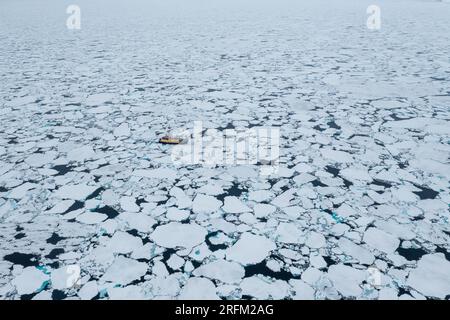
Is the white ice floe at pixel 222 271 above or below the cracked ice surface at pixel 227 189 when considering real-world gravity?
below

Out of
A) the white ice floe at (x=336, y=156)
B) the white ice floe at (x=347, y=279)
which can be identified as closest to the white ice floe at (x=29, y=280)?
the white ice floe at (x=347, y=279)

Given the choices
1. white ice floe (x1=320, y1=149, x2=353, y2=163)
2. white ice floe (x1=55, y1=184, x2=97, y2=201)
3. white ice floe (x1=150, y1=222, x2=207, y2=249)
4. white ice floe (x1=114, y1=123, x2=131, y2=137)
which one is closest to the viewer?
white ice floe (x1=150, y1=222, x2=207, y2=249)

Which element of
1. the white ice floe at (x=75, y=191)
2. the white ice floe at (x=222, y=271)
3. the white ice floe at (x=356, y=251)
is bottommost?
the white ice floe at (x=222, y=271)

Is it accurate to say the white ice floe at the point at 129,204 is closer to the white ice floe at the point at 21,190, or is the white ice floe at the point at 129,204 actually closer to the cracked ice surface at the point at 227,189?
the cracked ice surface at the point at 227,189

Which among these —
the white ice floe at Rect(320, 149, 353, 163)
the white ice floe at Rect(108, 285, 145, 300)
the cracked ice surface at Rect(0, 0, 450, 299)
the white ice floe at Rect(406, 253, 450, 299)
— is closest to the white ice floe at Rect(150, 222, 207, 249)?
the cracked ice surface at Rect(0, 0, 450, 299)

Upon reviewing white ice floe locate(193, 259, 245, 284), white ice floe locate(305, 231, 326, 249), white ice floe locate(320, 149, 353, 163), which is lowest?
white ice floe locate(193, 259, 245, 284)

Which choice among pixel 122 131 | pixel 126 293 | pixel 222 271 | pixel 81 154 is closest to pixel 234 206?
pixel 222 271

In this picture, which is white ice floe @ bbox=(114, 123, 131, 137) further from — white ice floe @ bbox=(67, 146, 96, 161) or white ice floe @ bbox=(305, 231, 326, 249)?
white ice floe @ bbox=(305, 231, 326, 249)
